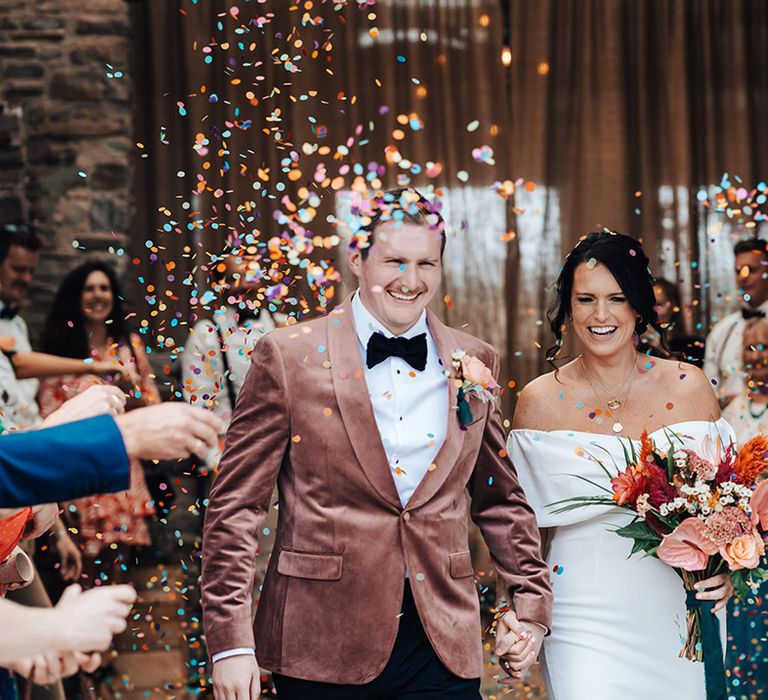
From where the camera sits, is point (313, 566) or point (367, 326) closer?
point (313, 566)

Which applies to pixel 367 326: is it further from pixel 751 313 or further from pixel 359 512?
pixel 751 313

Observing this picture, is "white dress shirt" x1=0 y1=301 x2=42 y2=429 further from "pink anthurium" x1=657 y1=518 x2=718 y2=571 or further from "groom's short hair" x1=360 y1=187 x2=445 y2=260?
"pink anthurium" x1=657 y1=518 x2=718 y2=571

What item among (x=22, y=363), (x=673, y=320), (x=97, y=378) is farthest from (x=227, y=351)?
(x=673, y=320)

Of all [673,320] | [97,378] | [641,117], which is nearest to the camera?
[97,378]

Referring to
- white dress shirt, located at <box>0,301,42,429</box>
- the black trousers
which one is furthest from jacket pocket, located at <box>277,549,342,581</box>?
white dress shirt, located at <box>0,301,42,429</box>

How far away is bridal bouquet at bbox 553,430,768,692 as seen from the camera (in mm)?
3121

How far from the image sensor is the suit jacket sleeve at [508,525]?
120 inches

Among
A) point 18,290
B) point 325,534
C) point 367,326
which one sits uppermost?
point 18,290

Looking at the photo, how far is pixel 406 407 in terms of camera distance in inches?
116

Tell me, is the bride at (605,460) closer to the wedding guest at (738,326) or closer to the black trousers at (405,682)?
the black trousers at (405,682)

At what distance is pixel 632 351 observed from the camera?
3.68 metres

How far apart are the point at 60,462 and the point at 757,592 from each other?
3.76 metres

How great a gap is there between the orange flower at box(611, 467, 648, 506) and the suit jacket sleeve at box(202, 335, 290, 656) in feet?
3.18

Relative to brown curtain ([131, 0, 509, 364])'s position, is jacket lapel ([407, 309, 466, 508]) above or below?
below
